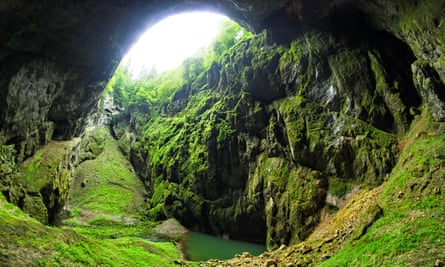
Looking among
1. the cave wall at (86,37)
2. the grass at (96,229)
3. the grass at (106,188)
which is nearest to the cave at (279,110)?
the cave wall at (86,37)

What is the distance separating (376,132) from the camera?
2273 centimetres

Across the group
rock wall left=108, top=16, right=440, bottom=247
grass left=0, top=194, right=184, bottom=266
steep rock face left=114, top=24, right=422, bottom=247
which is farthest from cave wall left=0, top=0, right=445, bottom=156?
grass left=0, top=194, right=184, bottom=266

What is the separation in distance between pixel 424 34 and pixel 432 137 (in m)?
6.39

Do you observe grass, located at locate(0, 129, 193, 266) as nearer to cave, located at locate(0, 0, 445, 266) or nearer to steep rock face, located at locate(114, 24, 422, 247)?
cave, located at locate(0, 0, 445, 266)

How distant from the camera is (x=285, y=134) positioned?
2997 cm

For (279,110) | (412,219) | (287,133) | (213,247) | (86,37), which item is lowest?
(213,247)

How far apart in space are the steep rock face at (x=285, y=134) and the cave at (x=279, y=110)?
12 cm

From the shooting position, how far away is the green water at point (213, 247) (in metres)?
24.8

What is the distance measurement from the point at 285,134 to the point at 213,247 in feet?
44.0

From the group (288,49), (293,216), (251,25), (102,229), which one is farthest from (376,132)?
(102,229)

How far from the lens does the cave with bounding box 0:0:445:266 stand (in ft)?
57.4

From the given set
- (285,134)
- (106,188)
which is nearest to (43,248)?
(285,134)

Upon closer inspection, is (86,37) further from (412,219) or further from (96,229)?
(412,219)

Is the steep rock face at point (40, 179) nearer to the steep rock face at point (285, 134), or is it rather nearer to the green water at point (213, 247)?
the green water at point (213, 247)
